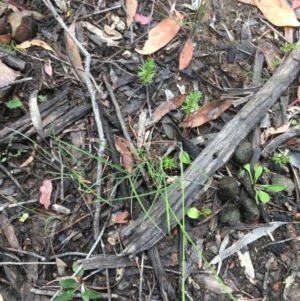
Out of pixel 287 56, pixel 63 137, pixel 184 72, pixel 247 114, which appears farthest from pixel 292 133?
pixel 63 137

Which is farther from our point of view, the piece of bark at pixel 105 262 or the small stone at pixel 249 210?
the small stone at pixel 249 210

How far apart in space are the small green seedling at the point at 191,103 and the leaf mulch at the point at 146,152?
0.11 feet

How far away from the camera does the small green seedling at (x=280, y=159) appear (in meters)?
2.39

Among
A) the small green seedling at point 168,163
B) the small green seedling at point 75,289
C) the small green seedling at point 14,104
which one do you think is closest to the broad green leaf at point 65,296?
the small green seedling at point 75,289

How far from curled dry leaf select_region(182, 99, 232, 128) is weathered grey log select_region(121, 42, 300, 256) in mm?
88

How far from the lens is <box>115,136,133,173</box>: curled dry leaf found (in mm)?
2295

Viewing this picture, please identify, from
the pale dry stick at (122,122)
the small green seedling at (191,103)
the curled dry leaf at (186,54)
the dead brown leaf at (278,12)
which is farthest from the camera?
the dead brown leaf at (278,12)

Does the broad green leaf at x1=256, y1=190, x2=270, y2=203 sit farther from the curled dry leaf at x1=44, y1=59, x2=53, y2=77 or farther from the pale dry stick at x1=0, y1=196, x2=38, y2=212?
the curled dry leaf at x1=44, y1=59, x2=53, y2=77

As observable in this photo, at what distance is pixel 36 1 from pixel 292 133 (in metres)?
1.50

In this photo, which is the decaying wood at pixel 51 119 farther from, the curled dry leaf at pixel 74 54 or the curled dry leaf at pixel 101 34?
the curled dry leaf at pixel 101 34

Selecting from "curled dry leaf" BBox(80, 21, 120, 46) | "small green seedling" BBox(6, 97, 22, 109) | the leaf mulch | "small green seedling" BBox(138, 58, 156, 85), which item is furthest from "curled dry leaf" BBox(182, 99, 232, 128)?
"small green seedling" BBox(6, 97, 22, 109)

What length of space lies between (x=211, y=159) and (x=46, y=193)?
2.55 ft

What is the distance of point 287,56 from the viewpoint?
8.54ft

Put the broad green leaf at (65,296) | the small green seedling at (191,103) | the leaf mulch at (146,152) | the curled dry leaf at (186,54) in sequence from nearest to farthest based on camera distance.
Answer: the broad green leaf at (65,296)
the leaf mulch at (146,152)
the small green seedling at (191,103)
the curled dry leaf at (186,54)
